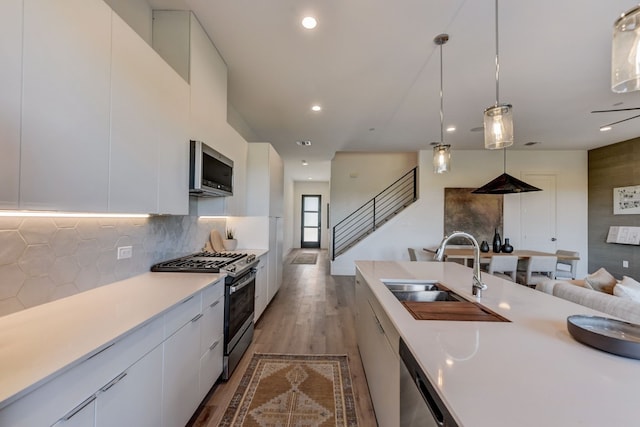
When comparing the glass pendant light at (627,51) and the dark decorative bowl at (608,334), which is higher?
the glass pendant light at (627,51)

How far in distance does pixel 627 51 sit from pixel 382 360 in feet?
6.14

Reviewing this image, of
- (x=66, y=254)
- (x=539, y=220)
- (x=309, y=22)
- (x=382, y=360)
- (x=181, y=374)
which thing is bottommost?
(x=181, y=374)

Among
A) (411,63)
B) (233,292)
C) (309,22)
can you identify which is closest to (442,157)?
(411,63)

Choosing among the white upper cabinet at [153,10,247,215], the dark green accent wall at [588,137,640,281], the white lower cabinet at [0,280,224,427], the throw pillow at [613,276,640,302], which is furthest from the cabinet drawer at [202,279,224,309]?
the dark green accent wall at [588,137,640,281]

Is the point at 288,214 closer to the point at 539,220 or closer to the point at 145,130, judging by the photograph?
the point at 539,220

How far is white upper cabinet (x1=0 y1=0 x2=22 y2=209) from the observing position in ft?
3.04

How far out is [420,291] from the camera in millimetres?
2010

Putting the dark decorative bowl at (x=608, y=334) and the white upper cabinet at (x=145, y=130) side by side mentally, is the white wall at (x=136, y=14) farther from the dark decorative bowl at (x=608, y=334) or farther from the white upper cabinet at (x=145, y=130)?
the dark decorative bowl at (x=608, y=334)

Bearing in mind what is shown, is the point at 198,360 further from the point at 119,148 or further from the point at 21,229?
the point at 119,148

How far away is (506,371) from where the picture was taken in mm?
858

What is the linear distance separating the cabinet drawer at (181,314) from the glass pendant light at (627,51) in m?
2.38

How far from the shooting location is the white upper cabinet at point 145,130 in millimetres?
1440

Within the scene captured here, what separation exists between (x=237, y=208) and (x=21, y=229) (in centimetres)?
211

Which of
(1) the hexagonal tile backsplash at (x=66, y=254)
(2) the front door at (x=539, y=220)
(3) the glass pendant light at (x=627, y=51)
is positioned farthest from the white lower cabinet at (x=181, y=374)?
(2) the front door at (x=539, y=220)
